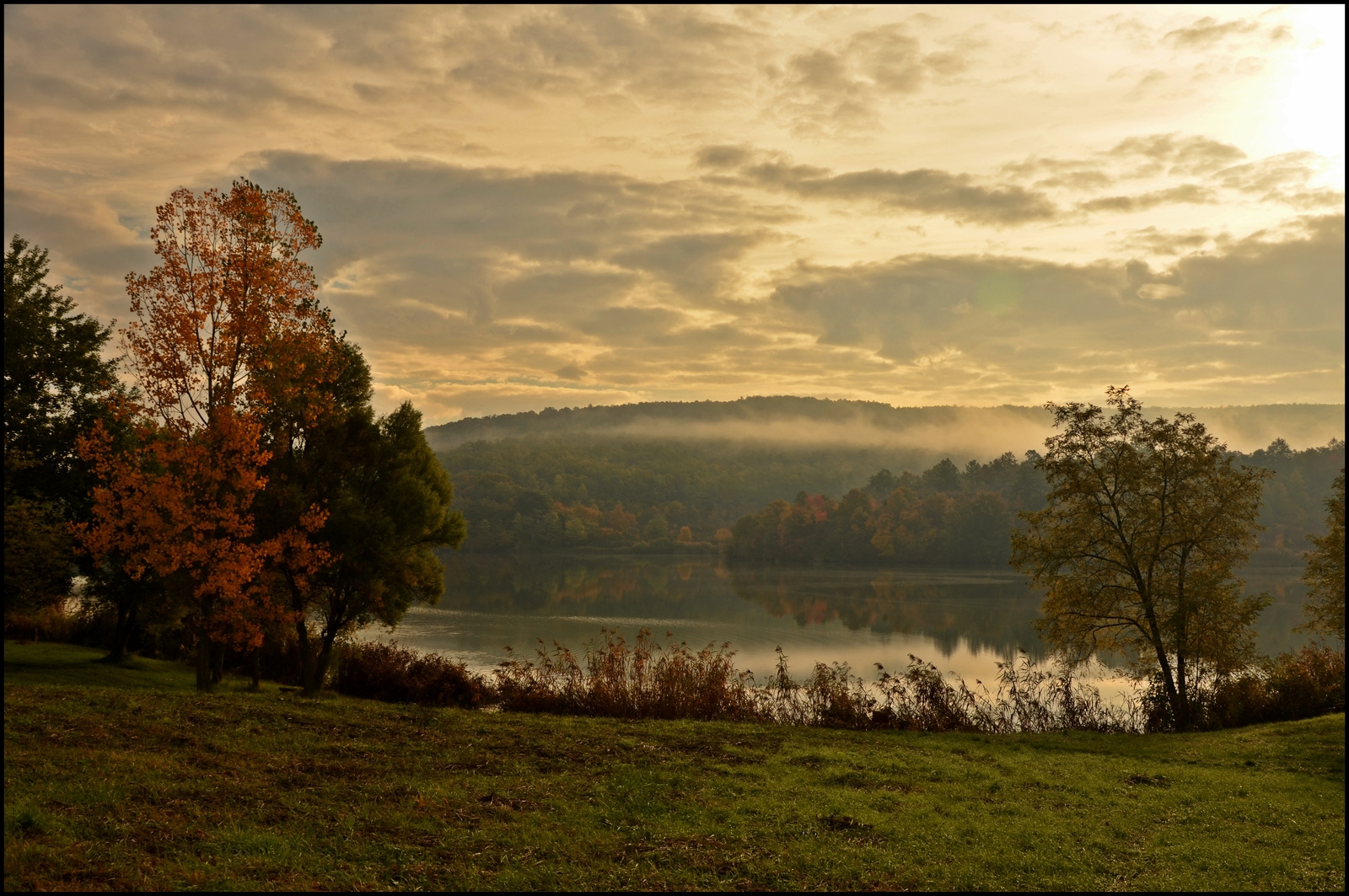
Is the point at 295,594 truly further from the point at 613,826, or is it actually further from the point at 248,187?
the point at 613,826

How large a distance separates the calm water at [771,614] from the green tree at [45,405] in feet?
45.7

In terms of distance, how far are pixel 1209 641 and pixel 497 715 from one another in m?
20.2

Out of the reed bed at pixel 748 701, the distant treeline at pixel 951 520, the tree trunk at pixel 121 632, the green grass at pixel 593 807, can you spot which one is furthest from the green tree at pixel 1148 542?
the distant treeline at pixel 951 520

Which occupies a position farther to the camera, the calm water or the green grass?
the calm water

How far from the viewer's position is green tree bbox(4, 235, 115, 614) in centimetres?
2573

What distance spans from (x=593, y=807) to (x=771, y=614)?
52.7 m

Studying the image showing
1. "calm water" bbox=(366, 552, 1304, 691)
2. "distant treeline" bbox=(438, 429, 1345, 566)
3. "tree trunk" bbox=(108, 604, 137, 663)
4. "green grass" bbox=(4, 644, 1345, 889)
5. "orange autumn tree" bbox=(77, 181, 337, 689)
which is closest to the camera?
"green grass" bbox=(4, 644, 1345, 889)

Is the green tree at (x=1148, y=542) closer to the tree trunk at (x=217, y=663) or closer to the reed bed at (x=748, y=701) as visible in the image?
the reed bed at (x=748, y=701)

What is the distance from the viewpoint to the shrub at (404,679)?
77.0 ft

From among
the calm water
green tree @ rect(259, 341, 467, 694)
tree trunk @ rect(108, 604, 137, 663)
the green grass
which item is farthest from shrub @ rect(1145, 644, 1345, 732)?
tree trunk @ rect(108, 604, 137, 663)

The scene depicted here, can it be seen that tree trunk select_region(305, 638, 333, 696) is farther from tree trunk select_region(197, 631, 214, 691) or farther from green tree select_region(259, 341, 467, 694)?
tree trunk select_region(197, 631, 214, 691)

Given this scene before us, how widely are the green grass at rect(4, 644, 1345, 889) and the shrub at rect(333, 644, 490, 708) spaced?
517cm

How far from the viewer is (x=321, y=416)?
24.5 metres

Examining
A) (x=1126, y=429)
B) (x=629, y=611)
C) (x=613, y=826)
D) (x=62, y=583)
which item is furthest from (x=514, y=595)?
(x=613, y=826)
